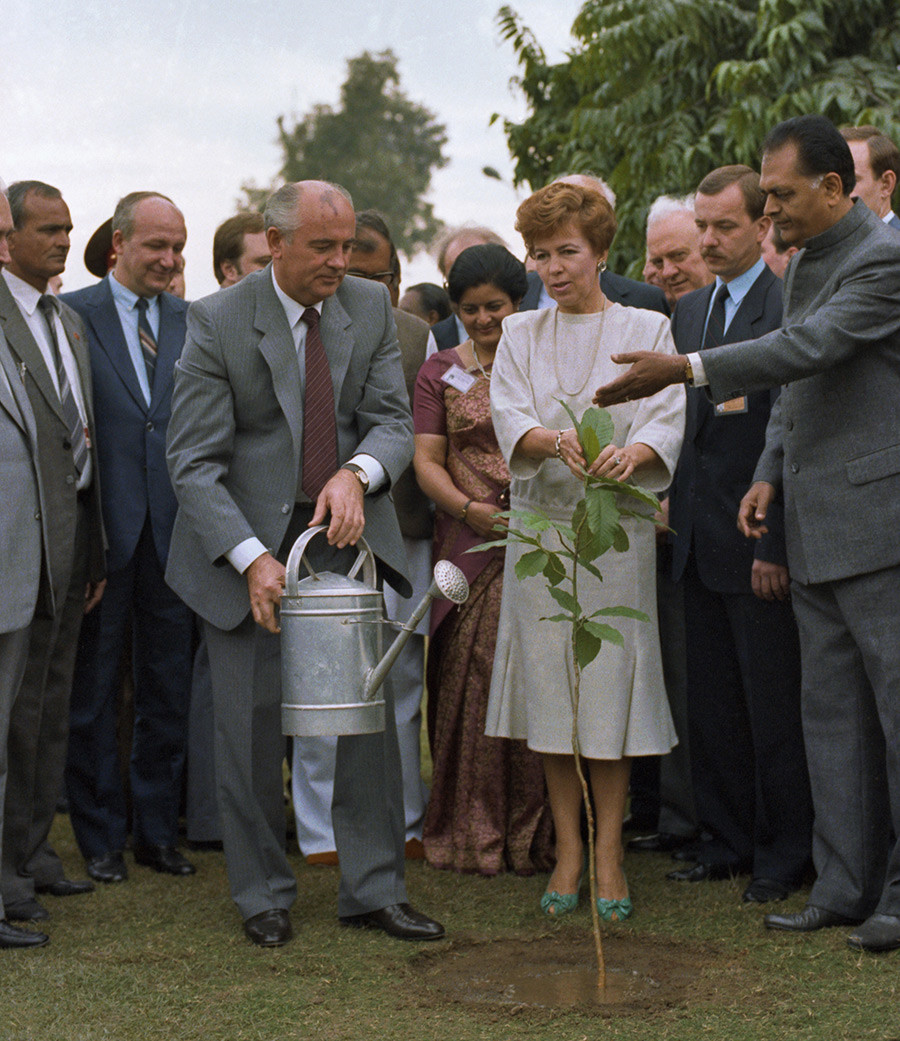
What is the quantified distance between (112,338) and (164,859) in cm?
207

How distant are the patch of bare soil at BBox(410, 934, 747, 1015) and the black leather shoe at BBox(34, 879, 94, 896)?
5.01 feet

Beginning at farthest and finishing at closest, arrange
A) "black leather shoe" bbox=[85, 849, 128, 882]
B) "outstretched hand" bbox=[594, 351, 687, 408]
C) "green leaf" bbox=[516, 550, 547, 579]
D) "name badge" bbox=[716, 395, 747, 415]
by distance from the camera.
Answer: "black leather shoe" bbox=[85, 849, 128, 882], "name badge" bbox=[716, 395, 747, 415], "outstretched hand" bbox=[594, 351, 687, 408], "green leaf" bbox=[516, 550, 547, 579]

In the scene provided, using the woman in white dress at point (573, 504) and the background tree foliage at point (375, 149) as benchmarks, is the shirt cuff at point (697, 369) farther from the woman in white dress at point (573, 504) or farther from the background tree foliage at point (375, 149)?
the background tree foliage at point (375, 149)

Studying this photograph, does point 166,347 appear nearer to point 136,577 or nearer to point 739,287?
point 136,577

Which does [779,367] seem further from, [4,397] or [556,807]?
[4,397]

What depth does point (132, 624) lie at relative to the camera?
5.82 meters

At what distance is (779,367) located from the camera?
4297mm

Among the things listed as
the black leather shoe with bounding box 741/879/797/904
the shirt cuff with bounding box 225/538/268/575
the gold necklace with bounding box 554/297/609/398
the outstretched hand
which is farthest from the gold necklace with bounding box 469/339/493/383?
the black leather shoe with bounding box 741/879/797/904

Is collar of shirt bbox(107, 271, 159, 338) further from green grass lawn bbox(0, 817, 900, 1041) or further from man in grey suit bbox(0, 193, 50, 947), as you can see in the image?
green grass lawn bbox(0, 817, 900, 1041)

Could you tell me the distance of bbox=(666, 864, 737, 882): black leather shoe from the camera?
5238mm

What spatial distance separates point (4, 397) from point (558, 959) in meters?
2.49

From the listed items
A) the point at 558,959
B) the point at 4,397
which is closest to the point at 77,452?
the point at 4,397

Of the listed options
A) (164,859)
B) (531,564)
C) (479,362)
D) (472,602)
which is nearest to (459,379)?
(479,362)

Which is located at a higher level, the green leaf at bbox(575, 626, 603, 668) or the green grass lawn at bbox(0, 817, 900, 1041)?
the green leaf at bbox(575, 626, 603, 668)
